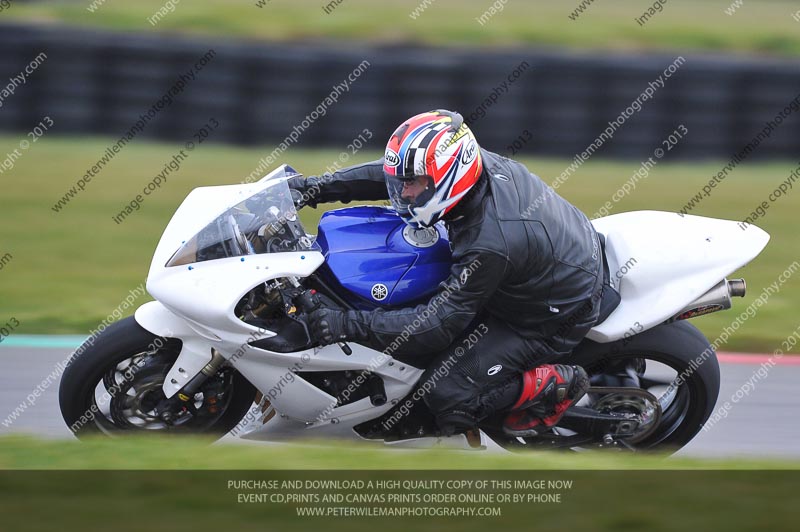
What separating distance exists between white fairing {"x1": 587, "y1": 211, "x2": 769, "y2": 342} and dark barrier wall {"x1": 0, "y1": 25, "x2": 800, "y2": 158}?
527 centimetres

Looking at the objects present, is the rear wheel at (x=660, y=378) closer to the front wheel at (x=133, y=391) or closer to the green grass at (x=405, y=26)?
the front wheel at (x=133, y=391)

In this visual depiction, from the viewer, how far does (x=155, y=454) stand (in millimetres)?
3859

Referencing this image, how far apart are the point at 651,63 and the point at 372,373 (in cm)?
649

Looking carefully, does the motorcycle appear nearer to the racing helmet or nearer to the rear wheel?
the rear wheel

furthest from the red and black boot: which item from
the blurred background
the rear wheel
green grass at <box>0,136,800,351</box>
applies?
the blurred background

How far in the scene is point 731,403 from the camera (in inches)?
232

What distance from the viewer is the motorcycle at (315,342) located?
14.1 feet

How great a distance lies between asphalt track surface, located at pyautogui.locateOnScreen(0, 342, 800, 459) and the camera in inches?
209

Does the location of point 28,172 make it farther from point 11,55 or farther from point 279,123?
point 279,123

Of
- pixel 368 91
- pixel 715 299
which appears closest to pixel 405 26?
pixel 368 91

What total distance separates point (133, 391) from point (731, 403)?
11.1 feet

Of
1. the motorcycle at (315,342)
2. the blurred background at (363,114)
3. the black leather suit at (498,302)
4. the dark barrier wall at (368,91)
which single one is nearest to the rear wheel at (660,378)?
the motorcycle at (315,342)

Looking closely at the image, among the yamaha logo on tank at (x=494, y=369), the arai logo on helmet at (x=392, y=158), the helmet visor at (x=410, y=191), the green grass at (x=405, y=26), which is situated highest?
the arai logo on helmet at (x=392, y=158)

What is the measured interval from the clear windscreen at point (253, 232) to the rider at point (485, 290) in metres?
0.28
